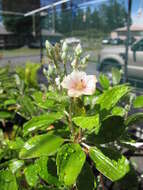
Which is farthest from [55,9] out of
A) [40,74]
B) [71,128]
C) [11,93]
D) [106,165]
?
[106,165]

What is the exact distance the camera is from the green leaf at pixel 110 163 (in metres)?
0.48

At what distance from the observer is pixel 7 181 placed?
54cm

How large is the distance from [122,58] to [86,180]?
1575 mm

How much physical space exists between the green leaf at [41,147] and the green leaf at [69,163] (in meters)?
0.03

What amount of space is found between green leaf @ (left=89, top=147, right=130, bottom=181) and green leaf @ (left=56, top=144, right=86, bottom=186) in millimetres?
44

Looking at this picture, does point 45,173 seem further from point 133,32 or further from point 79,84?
point 133,32

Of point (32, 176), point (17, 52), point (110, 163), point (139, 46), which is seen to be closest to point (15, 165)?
point (32, 176)

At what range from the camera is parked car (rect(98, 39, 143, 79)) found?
1823mm

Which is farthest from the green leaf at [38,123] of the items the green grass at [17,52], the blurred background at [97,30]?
the green grass at [17,52]

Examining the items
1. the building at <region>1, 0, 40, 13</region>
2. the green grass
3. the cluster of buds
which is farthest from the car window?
the building at <region>1, 0, 40, 13</region>

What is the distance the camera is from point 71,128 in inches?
25.7

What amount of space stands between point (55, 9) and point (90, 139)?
2.53 metres

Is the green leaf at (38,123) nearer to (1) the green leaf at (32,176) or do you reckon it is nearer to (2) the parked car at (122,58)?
(1) the green leaf at (32,176)

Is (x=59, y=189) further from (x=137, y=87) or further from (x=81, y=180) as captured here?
(x=137, y=87)
